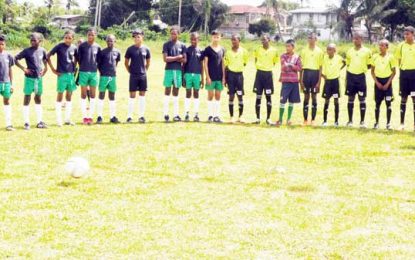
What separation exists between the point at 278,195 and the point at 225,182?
0.97 meters

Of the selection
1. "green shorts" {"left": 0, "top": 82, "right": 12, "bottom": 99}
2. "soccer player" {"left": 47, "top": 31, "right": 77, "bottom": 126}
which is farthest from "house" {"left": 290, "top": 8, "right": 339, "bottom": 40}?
"green shorts" {"left": 0, "top": 82, "right": 12, "bottom": 99}

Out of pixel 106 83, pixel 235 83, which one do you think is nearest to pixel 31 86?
pixel 106 83

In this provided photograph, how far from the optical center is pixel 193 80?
543 inches

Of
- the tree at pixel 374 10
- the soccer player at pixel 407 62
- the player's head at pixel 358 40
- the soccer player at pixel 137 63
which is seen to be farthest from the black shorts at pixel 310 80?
the tree at pixel 374 10

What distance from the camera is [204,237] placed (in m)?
6.03

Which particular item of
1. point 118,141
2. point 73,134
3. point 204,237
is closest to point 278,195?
point 204,237

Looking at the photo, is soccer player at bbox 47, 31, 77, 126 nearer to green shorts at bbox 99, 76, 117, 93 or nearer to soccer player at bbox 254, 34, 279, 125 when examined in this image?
green shorts at bbox 99, 76, 117, 93

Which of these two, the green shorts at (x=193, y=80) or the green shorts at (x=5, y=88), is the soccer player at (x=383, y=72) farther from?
the green shorts at (x=5, y=88)

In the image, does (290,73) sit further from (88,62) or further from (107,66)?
(88,62)

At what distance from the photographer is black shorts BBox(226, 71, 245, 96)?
1377 cm

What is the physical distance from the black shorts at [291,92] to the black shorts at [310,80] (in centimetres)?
22

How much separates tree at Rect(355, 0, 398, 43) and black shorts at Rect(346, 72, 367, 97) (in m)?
51.4

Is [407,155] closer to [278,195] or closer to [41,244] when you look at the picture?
[278,195]

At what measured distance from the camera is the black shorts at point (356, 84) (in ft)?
43.5
